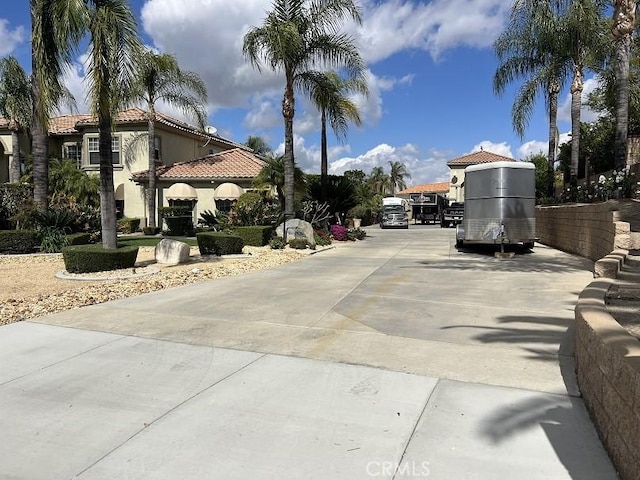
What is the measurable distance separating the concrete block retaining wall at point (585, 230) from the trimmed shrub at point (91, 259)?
11.0m

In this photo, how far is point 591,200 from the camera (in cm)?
1544

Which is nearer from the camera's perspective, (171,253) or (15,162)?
(171,253)

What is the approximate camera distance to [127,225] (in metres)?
28.7

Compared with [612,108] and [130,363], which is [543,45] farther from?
[130,363]

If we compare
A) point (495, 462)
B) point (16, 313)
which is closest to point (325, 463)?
point (495, 462)

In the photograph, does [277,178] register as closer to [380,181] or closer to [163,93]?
[163,93]

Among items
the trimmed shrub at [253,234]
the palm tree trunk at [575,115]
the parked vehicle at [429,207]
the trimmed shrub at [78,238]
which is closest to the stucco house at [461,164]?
the parked vehicle at [429,207]

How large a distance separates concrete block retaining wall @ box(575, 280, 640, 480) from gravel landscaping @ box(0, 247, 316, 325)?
280 inches

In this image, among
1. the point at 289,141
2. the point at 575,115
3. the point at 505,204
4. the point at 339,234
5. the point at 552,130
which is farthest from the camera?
the point at 552,130

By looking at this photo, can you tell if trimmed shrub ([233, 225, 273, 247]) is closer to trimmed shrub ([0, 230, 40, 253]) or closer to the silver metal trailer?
trimmed shrub ([0, 230, 40, 253])

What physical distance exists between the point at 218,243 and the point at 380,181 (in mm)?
72535

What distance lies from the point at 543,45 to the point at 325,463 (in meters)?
23.8

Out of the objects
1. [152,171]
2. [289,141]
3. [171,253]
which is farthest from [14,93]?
[171,253]
